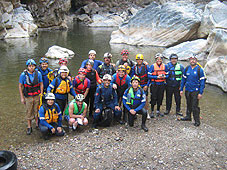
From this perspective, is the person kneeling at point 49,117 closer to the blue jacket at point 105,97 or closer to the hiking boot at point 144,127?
the blue jacket at point 105,97

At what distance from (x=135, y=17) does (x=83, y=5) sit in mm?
41723

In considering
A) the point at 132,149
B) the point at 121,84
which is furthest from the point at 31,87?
the point at 132,149

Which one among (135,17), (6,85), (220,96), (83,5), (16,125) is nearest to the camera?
(16,125)

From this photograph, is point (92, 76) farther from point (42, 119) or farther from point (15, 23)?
point (15, 23)

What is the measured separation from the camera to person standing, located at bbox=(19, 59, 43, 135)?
692 cm

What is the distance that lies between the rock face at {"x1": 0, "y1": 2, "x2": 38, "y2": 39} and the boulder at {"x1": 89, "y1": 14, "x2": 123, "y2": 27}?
22261 mm

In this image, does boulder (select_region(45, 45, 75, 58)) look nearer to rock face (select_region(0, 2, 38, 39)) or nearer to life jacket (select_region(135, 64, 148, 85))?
rock face (select_region(0, 2, 38, 39))

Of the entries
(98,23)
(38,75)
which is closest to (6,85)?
(38,75)

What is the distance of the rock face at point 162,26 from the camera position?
83.4 feet

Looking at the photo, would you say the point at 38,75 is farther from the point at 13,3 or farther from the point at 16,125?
the point at 13,3

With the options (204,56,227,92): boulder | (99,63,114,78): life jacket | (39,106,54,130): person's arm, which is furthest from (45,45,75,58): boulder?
(39,106,54,130): person's arm

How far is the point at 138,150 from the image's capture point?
6344mm

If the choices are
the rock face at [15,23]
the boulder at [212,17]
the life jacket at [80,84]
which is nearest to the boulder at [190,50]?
the boulder at [212,17]

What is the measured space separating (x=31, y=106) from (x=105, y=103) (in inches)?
99.9
